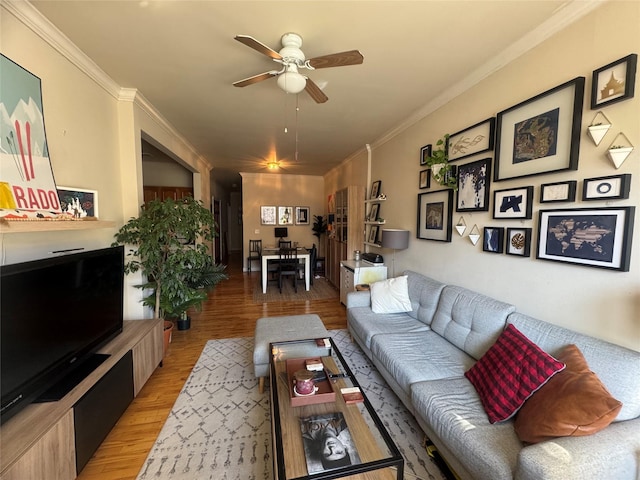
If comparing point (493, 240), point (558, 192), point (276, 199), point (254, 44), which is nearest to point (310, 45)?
point (254, 44)

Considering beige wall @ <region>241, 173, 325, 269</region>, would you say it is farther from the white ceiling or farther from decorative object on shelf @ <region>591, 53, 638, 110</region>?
decorative object on shelf @ <region>591, 53, 638, 110</region>

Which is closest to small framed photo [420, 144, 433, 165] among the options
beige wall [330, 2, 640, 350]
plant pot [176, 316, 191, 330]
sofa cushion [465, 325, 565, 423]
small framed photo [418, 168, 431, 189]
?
small framed photo [418, 168, 431, 189]

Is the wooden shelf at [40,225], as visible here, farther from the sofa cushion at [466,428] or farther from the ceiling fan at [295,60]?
the sofa cushion at [466,428]

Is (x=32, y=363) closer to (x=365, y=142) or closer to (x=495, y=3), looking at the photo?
(x=495, y=3)

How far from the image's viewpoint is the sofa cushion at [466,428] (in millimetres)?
1157

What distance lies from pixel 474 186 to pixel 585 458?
1.93 metres

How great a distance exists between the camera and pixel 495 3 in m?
1.56

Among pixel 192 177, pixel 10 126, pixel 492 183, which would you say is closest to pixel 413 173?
pixel 492 183

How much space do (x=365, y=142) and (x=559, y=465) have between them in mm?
4258

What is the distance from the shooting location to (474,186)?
236 centimetres

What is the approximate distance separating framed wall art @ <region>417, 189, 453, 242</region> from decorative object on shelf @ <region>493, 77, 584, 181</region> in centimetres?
62

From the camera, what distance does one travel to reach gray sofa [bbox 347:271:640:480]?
102 centimetres

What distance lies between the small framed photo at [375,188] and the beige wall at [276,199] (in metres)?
3.27

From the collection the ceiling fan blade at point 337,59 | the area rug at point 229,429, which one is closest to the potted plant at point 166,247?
the area rug at point 229,429
